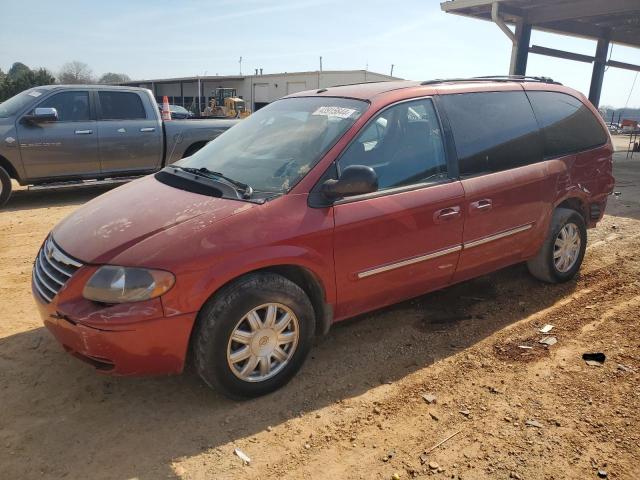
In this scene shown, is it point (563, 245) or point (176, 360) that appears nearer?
point (176, 360)

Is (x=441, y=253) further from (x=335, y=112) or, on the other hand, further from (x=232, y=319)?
(x=232, y=319)

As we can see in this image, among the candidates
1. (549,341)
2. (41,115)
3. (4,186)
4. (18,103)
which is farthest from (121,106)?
(549,341)

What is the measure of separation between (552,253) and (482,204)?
1.26m

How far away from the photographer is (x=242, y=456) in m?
2.60

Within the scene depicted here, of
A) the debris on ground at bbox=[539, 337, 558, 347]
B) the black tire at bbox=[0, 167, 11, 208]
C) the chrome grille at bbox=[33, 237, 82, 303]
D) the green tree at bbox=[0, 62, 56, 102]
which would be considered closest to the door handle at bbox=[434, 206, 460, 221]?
the debris on ground at bbox=[539, 337, 558, 347]

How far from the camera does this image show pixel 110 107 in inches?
339

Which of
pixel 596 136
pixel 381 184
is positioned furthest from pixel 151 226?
pixel 596 136

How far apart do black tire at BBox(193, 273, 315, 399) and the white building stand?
84.4 ft

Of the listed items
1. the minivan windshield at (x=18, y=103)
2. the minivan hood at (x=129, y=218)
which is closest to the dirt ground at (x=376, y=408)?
the minivan hood at (x=129, y=218)

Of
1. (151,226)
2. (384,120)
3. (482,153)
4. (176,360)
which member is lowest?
(176,360)

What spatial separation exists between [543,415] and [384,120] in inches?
83.6

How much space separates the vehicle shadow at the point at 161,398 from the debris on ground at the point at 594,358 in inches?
25.8

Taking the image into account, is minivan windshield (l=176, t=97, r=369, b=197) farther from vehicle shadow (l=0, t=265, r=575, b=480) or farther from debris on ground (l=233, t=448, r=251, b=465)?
debris on ground (l=233, t=448, r=251, b=465)

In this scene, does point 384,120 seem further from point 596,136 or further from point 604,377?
point 596,136
